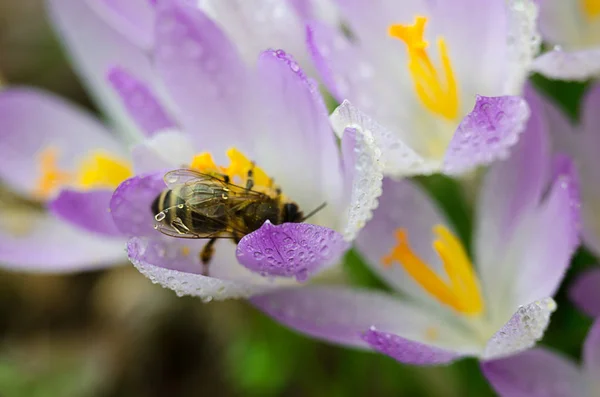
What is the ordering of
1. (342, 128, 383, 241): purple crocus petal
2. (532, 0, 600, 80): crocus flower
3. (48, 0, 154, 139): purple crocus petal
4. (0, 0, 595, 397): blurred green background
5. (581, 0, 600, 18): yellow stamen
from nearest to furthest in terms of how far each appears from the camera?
(342, 128, 383, 241): purple crocus petal, (532, 0, 600, 80): crocus flower, (581, 0, 600, 18): yellow stamen, (48, 0, 154, 139): purple crocus petal, (0, 0, 595, 397): blurred green background

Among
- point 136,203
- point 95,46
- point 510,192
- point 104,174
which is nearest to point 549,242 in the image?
point 510,192

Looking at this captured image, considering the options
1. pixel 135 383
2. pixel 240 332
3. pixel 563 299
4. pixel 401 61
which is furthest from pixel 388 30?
pixel 135 383

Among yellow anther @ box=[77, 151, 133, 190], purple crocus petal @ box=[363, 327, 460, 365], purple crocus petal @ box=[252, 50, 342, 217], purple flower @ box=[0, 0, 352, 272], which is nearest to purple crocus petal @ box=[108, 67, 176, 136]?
purple flower @ box=[0, 0, 352, 272]

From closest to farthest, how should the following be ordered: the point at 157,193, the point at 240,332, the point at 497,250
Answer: the point at 157,193
the point at 497,250
the point at 240,332

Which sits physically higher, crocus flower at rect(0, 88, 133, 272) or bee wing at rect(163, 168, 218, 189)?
bee wing at rect(163, 168, 218, 189)

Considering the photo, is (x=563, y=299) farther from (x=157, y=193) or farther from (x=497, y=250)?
(x=157, y=193)

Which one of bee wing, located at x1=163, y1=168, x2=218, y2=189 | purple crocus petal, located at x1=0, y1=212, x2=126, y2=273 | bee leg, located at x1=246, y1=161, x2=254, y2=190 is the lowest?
purple crocus petal, located at x1=0, y1=212, x2=126, y2=273

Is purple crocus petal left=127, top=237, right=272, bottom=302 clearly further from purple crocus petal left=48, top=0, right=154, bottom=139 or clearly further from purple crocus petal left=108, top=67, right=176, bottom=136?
purple crocus petal left=48, top=0, right=154, bottom=139
